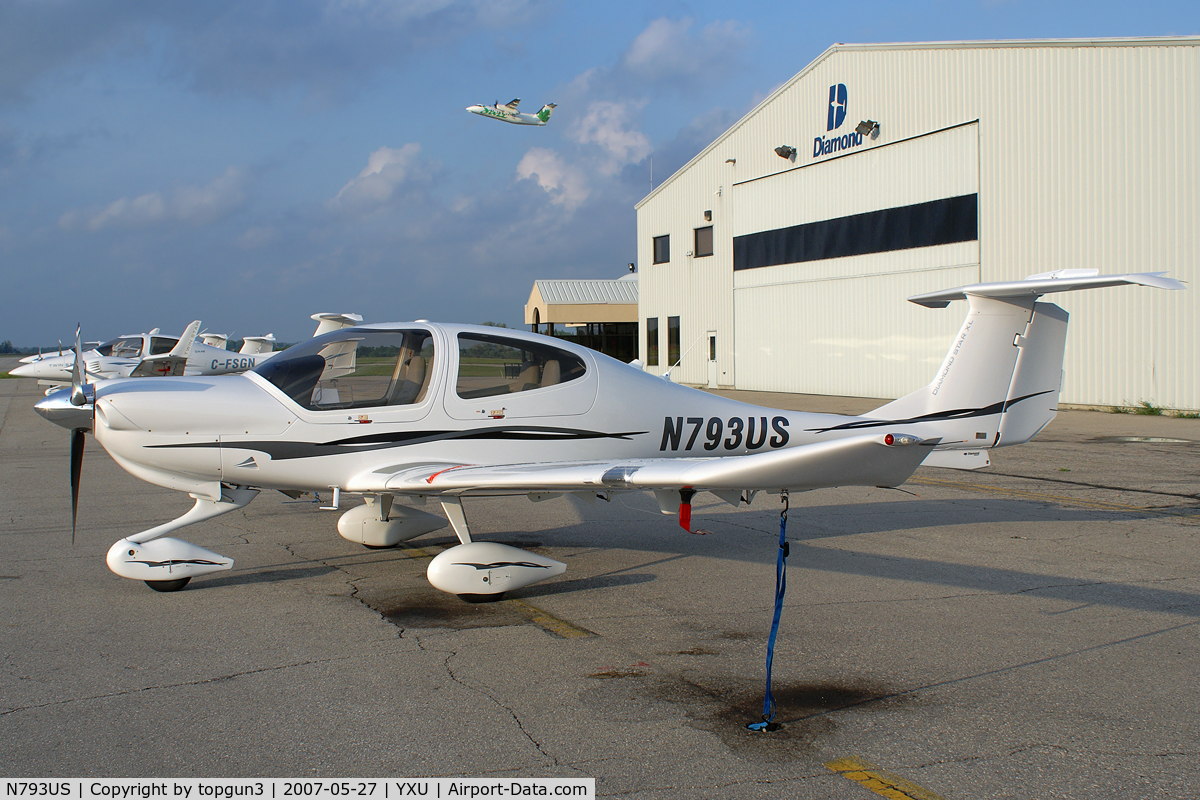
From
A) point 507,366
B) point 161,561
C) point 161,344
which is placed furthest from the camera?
point 161,344

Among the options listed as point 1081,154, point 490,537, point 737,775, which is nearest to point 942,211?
point 1081,154

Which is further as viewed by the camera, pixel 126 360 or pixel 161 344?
pixel 161 344

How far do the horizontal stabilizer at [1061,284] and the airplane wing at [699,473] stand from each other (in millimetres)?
2401

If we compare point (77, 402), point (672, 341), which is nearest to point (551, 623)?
point (77, 402)

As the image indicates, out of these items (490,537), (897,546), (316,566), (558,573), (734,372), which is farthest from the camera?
(734,372)

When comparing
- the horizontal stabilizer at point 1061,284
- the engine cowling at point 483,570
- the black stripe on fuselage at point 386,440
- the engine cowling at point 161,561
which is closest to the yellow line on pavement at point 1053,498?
the horizontal stabilizer at point 1061,284

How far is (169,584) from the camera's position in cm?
616

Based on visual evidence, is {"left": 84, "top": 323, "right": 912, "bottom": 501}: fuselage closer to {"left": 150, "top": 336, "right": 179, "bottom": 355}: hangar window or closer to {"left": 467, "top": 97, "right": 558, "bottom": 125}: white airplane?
{"left": 150, "top": 336, "right": 179, "bottom": 355}: hangar window

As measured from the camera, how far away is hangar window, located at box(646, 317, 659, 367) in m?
36.2

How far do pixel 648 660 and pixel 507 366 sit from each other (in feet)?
9.25

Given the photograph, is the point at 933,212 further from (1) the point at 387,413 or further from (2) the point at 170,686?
(2) the point at 170,686

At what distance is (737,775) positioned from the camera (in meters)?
3.35

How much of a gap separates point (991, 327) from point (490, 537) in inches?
191

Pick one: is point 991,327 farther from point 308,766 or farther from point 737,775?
point 308,766
